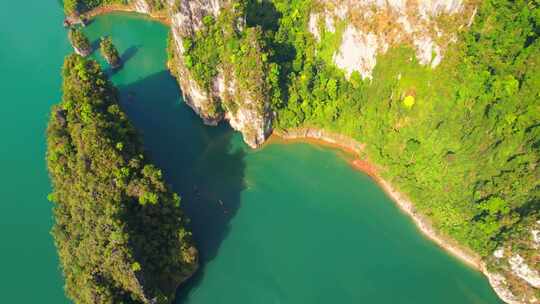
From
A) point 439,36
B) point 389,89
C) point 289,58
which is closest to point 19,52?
point 289,58

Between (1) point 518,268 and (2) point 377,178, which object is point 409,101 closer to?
(2) point 377,178

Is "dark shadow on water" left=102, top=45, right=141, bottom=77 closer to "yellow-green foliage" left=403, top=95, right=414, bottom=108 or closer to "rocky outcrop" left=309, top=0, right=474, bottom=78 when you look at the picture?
"rocky outcrop" left=309, top=0, right=474, bottom=78

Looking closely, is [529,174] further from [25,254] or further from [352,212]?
[25,254]

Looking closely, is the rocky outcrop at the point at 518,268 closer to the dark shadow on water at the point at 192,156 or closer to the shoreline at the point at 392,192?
the shoreline at the point at 392,192

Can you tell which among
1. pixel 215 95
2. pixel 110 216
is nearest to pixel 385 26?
pixel 215 95

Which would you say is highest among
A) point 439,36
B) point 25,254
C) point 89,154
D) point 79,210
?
point 439,36
